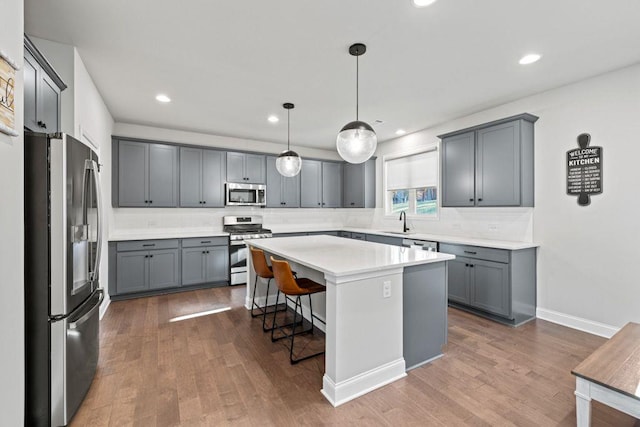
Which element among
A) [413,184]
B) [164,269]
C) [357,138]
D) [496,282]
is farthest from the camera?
[413,184]

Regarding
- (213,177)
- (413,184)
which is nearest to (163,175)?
(213,177)

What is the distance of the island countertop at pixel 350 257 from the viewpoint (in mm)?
2152

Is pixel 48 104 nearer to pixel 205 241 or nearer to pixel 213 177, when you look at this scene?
pixel 205 241

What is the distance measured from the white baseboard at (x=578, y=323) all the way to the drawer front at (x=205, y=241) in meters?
4.62

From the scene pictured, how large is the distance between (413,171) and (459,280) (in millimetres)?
2303

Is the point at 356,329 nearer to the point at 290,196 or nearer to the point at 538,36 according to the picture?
the point at 538,36

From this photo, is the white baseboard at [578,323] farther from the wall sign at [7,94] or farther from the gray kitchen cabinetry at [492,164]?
the wall sign at [7,94]

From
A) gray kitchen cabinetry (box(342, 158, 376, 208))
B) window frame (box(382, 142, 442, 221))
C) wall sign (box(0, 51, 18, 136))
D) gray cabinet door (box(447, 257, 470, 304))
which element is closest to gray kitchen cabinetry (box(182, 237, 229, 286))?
gray kitchen cabinetry (box(342, 158, 376, 208))

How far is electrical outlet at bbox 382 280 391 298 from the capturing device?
2.27 m

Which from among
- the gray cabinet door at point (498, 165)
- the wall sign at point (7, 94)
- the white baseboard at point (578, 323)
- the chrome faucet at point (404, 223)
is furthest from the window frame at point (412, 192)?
the wall sign at point (7, 94)

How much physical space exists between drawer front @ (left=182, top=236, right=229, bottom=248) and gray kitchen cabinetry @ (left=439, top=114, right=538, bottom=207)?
145 inches

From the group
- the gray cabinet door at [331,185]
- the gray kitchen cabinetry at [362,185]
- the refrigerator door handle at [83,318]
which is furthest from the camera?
the gray cabinet door at [331,185]

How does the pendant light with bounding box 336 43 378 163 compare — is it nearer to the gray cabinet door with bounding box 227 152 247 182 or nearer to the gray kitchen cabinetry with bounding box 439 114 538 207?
the gray kitchen cabinetry with bounding box 439 114 538 207

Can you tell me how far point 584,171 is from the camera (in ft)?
10.6
